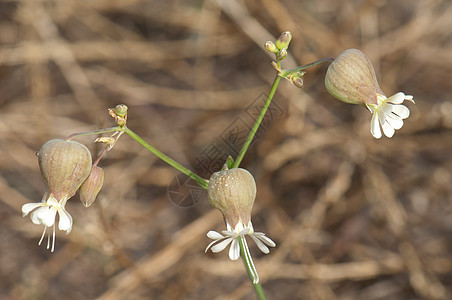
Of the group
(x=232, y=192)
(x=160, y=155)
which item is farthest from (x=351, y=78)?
(x=160, y=155)

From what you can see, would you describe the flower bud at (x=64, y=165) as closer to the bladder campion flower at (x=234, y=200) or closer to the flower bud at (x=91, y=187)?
the flower bud at (x=91, y=187)

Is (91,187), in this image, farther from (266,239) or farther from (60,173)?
(266,239)

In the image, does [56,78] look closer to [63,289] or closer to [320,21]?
[63,289]

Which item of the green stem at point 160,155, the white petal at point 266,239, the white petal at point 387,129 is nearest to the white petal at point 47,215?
the green stem at point 160,155

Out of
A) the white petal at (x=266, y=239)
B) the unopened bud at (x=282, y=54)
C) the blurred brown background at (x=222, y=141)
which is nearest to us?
the white petal at (x=266, y=239)

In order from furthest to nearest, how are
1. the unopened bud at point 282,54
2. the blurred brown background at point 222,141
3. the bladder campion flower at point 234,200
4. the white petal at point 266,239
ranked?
the blurred brown background at point 222,141, the unopened bud at point 282,54, the bladder campion flower at point 234,200, the white petal at point 266,239

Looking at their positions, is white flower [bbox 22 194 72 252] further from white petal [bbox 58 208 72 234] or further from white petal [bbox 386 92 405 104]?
white petal [bbox 386 92 405 104]

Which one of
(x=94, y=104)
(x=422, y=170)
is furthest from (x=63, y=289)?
(x=422, y=170)

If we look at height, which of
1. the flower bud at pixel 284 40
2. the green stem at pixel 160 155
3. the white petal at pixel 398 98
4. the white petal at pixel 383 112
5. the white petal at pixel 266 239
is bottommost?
the white petal at pixel 266 239
